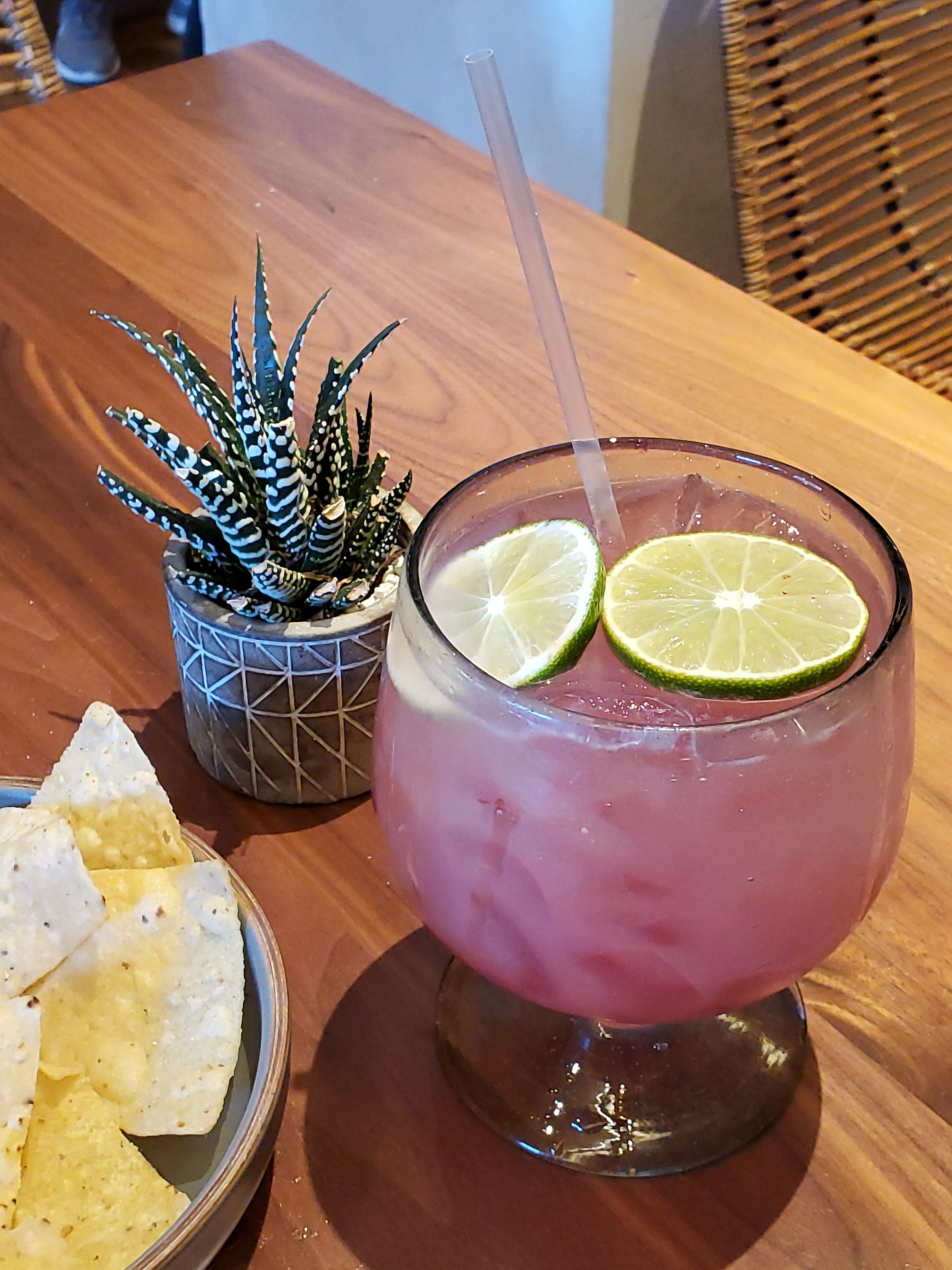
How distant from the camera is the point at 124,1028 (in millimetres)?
529

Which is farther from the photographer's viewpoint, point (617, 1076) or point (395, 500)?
point (395, 500)

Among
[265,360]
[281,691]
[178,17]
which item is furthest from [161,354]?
[178,17]

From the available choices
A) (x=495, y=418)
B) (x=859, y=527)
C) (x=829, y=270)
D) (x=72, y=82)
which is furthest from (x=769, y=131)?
(x=72, y=82)

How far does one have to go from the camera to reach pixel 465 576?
0.53 metres

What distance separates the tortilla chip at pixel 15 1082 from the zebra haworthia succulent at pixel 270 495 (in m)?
0.22

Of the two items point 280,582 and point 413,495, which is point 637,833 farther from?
point 413,495

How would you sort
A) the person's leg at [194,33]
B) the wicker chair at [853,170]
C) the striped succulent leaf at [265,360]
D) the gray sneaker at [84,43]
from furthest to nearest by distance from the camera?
1. the gray sneaker at [84,43]
2. the person's leg at [194,33]
3. the wicker chair at [853,170]
4. the striped succulent leaf at [265,360]

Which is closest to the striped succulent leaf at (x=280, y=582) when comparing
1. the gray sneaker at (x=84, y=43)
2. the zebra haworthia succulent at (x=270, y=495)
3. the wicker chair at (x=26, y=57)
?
the zebra haworthia succulent at (x=270, y=495)

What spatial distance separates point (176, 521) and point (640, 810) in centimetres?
31

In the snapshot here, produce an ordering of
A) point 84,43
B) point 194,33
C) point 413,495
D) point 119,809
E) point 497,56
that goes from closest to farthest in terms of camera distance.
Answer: point 119,809, point 413,495, point 497,56, point 194,33, point 84,43

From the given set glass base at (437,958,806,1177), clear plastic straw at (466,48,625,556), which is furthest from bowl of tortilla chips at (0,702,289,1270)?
clear plastic straw at (466,48,625,556)

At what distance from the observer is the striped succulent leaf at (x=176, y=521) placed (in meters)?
0.64

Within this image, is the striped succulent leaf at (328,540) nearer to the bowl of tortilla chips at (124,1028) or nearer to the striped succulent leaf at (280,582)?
the striped succulent leaf at (280,582)

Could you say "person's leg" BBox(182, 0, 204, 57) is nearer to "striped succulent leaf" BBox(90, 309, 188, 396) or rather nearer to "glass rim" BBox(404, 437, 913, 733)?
"striped succulent leaf" BBox(90, 309, 188, 396)
